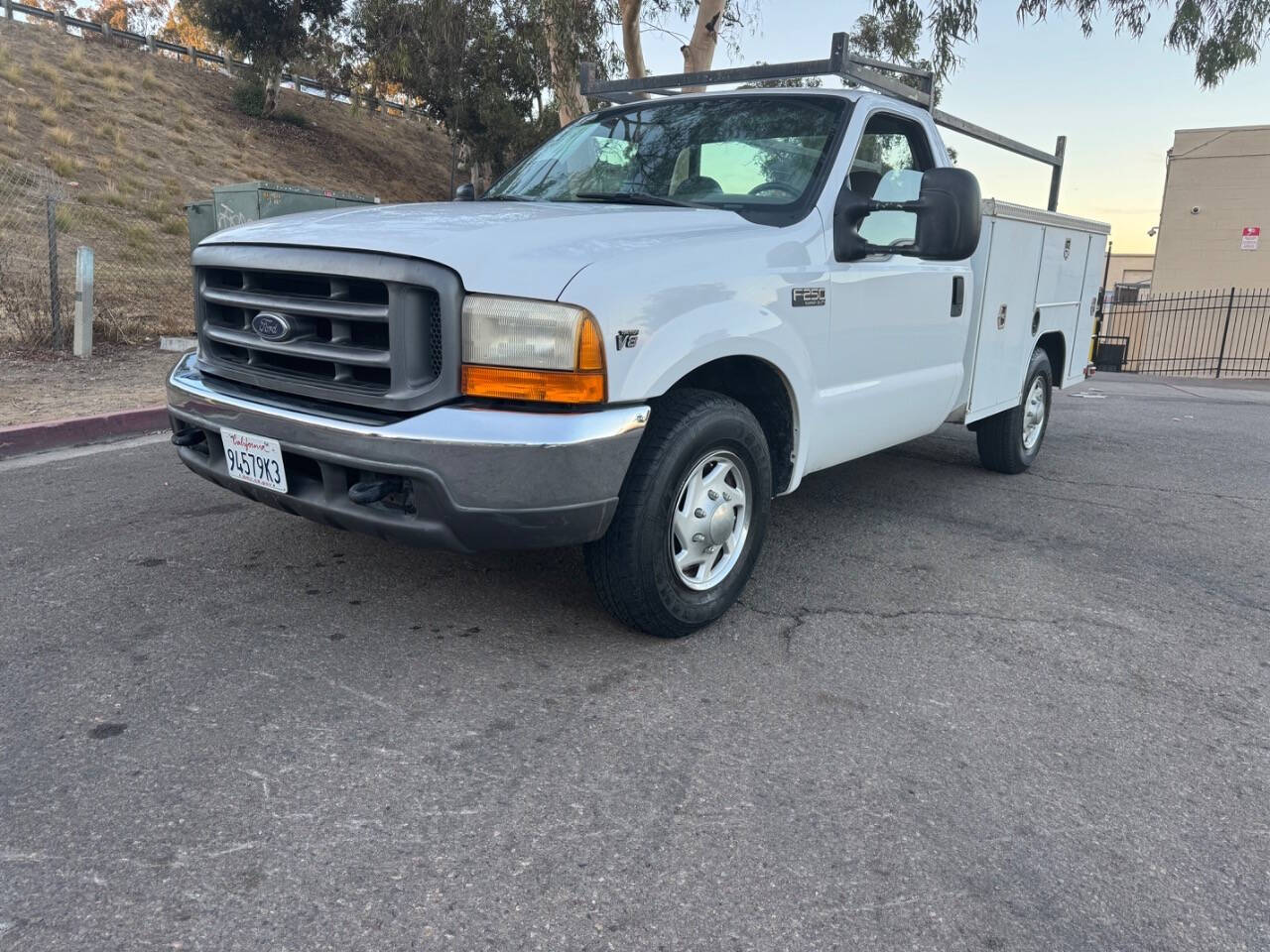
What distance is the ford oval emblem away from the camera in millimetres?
3066

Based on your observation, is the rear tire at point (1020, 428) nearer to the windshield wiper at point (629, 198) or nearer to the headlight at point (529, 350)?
the windshield wiper at point (629, 198)

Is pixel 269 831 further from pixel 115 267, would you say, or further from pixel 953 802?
pixel 115 267

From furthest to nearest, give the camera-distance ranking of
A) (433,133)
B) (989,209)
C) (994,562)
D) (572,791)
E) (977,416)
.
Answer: (433,133) → (977,416) → (989,209) → (994,562) → (572,791)

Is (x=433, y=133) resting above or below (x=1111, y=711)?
above

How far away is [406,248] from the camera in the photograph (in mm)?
2779

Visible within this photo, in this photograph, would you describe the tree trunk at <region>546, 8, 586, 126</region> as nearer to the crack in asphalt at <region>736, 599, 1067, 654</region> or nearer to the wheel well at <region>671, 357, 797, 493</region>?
the wheel well at <region>671, 357, 797, 493</region>

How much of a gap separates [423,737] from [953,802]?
4.66 ft

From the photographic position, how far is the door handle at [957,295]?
469cm

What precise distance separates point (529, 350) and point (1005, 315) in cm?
353

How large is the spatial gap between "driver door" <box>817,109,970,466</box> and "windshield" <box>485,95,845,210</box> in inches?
9.8

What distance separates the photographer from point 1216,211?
23672 millimetres

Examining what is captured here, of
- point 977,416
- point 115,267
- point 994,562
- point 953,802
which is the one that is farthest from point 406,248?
point 115,267

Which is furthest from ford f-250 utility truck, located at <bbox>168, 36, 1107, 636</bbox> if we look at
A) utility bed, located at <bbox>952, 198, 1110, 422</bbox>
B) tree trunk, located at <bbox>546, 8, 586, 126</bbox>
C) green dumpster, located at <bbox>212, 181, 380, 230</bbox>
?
tree trunk, located at <bbox>546, 8, 586, 126</bbox>

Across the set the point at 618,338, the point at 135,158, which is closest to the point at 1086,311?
the point at 618,338
